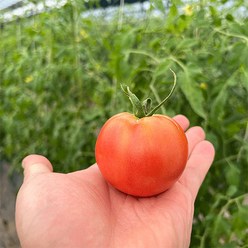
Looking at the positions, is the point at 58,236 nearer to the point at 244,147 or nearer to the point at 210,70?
the point at 244,147

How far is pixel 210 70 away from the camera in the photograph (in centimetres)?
143

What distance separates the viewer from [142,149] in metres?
0.96

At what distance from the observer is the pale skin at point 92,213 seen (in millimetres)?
905

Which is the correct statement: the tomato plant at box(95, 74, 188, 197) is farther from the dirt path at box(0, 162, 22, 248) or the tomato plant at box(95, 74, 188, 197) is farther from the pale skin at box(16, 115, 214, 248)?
the dirt path at box(0, 162, 22, 248)

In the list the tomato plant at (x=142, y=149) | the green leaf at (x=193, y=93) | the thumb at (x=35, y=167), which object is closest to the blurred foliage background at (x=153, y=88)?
the green leaf at (x=193, y=93)

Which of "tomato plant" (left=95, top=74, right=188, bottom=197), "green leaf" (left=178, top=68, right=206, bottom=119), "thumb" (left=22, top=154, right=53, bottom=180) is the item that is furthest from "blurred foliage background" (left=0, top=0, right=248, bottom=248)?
"thumb" (left=22, top=154, right=53, bottom=180)

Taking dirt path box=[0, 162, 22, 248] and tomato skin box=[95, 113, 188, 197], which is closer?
tomato skin box=[95, 113, 188, 197]

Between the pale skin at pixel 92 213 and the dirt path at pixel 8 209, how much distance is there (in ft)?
4.08

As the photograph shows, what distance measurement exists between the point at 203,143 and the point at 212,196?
0.32 meters

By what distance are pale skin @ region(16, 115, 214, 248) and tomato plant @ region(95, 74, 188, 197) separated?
89 millimetres

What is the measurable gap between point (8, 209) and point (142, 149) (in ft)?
5.62

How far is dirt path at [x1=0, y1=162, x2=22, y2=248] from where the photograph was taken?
2.18 m

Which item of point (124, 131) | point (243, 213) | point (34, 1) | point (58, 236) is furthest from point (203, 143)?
point (34, 1)

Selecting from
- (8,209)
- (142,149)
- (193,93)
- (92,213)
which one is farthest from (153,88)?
(8,209)
